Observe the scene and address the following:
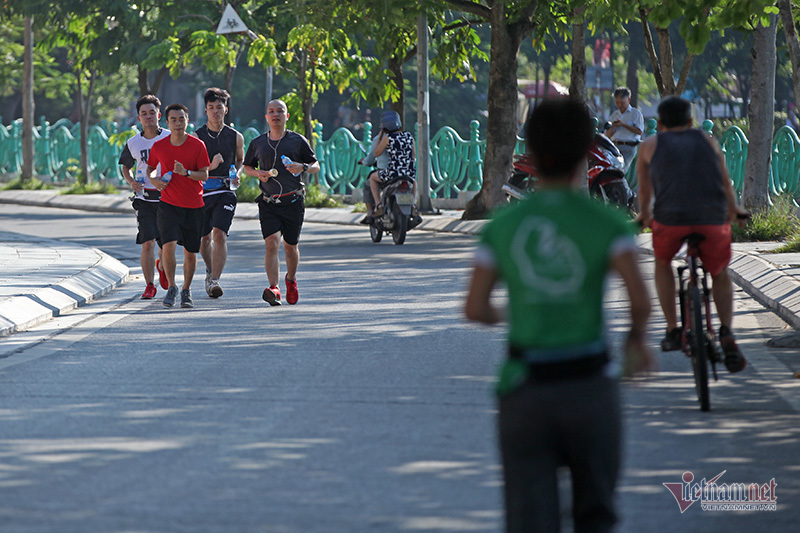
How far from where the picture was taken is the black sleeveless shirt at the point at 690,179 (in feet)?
24.4

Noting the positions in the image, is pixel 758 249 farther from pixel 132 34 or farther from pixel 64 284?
pixel 132 34

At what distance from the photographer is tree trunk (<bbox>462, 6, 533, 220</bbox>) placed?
21859 millimetres

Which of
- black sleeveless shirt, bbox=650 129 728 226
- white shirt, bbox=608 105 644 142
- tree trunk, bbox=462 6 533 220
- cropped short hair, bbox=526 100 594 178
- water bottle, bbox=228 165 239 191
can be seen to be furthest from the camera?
tree trunk, bbox=462 6 533 220

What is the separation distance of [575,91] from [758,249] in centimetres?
496

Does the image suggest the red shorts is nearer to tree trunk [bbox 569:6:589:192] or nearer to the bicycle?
the bicycle

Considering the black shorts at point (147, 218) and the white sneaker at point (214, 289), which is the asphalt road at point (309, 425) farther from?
the black shorts at point (147, 218)

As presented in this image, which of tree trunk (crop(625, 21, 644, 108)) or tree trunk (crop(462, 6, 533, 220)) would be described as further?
tree trunk (crop(625, 21, 644, 108))

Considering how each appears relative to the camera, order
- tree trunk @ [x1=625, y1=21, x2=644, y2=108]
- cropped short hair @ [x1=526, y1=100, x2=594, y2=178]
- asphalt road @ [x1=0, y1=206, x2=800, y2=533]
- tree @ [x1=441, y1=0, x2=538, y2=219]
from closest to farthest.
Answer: cropped short hair @ [x1=526, y1=100, x2=594, y2=178] < asphalt road @ [x1=0, y1=206, x2=800, y2=533] < tree @ [x1=441, y1=0, x2=538, y2=219] < tree trunk @ [x1=625, y1=21, x2=644, y2=108]

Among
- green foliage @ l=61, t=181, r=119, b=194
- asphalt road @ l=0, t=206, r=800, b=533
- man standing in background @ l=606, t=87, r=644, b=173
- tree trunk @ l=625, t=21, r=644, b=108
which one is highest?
tree trunk @ l=625, t=21, r=644, b=108

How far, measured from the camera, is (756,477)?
5.71m

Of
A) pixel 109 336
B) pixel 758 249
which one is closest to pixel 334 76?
pixel 758 249

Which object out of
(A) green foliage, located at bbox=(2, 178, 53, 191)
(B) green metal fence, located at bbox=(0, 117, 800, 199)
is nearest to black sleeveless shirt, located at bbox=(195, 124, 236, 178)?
(B) green metal fence, located at bbox=(0, 117, 800, 199)

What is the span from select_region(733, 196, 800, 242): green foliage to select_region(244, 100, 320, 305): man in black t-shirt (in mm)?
7240

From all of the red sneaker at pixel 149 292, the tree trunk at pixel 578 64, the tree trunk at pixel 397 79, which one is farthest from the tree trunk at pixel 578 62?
the red sneaker at pixel 149 292
